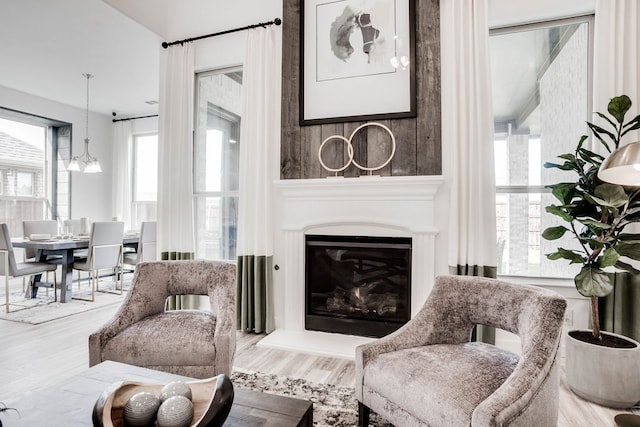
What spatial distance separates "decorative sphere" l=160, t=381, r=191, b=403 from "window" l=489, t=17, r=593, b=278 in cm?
255

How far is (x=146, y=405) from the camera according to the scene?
1072 millimetres

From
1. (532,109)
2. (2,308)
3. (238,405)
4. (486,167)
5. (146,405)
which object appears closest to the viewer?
(146,405)

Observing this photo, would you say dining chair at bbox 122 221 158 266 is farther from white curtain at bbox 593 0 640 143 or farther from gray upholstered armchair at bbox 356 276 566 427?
white curtain at bbox 593 0 640 143

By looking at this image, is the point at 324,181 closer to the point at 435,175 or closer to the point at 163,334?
the point at 435,175

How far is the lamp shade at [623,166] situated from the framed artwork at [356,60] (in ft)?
4.77

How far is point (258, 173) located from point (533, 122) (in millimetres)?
2287

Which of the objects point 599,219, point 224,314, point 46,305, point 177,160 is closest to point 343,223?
point 224,314

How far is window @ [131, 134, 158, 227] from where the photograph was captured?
257 inches

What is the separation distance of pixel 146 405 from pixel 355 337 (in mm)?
2085

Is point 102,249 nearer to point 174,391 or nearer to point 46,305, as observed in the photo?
point 46,305

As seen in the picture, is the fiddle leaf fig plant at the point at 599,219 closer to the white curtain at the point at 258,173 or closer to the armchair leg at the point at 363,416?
the armchair leg at the point at 363,416

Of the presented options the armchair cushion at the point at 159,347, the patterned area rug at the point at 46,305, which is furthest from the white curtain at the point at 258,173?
the patterned area rug at the point at 46,305

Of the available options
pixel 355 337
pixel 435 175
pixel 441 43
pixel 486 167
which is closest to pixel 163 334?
pixel 355 337

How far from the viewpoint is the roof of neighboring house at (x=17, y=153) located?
541cm
